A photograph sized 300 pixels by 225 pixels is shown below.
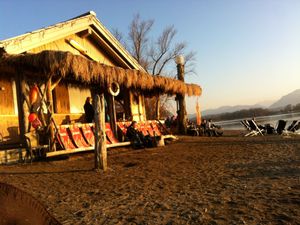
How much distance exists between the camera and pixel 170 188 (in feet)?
20.2

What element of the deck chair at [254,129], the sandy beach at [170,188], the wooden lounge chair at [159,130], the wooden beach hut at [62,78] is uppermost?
the wooden beach hut at [62,78]

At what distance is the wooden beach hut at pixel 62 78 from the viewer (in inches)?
372

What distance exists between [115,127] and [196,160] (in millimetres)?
4271

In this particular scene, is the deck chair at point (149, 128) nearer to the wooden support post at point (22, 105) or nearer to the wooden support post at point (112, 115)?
the wooden support post at point (112, 115)

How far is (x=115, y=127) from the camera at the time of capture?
42.0 ft

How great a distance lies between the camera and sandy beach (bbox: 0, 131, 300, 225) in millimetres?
4508

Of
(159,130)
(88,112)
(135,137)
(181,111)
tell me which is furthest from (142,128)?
(181,111)

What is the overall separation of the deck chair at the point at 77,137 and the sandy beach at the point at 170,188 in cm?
66

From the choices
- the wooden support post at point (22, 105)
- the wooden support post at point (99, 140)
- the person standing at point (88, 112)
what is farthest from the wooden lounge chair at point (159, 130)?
the wooden support post at point (99, 140)

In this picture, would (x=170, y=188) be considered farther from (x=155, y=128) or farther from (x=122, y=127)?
(x=155, y=128)

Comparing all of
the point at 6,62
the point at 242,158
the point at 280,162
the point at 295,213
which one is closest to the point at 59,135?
the point at 6,62

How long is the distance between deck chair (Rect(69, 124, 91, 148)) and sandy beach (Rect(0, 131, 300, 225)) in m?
0.66

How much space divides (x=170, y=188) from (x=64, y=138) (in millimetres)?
5078

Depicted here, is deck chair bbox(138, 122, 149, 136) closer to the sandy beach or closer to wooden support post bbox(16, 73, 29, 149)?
the sandy beach
